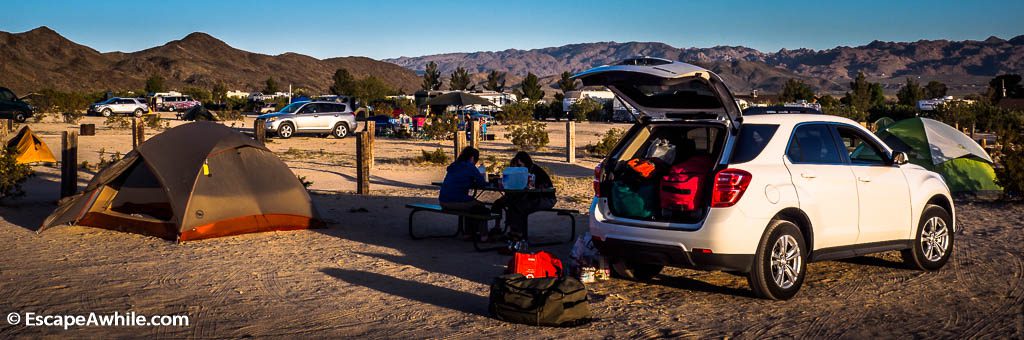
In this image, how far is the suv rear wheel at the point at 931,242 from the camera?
27.8 ft

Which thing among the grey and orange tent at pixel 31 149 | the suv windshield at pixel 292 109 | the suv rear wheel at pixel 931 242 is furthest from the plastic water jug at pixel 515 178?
the suv windshield at pixel 292 109

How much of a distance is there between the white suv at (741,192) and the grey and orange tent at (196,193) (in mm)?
4490

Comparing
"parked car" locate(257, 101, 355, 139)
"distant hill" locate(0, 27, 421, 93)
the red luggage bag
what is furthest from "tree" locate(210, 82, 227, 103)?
the red luggage bag

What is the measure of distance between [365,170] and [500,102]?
57997 mm

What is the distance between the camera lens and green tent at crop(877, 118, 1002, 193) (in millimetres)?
14875

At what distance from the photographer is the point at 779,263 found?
723 cm

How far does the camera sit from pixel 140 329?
21.0ft

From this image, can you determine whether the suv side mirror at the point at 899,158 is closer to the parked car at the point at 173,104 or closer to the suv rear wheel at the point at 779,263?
the suv rear wheel at the point at 779,263

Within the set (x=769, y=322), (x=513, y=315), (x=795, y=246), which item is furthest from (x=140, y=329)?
(x=795, y=246)

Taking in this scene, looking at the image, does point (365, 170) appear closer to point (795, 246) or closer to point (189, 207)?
point (189, 207)

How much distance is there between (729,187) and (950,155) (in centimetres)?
981

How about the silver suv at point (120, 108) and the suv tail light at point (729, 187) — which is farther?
the silver suv at point (120, 108)

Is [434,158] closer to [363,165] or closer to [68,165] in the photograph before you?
[363,165]

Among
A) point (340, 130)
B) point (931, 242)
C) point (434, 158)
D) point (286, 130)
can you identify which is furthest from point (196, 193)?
point (340, 130)
